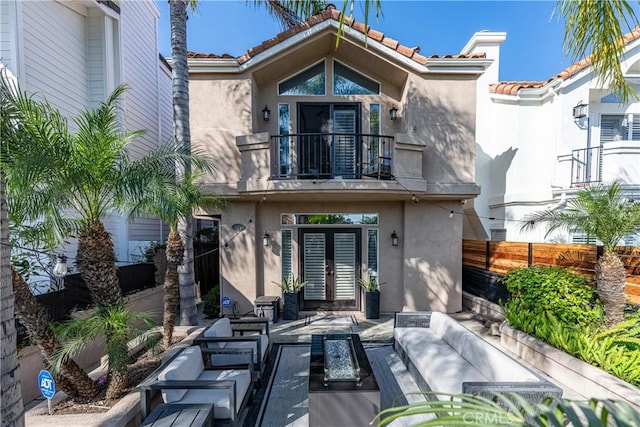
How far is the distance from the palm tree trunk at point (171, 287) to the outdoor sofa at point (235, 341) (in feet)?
3.08

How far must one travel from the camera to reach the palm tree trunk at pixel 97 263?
369cm

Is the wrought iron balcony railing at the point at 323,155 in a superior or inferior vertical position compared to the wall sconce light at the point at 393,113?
inferior

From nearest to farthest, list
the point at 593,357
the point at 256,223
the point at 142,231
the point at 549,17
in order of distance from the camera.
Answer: the point at 549,17 → the point at 593,357 → the point at 256,223 → the point at 142,231

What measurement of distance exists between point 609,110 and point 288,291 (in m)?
12.1

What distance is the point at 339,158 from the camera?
8.15 meters

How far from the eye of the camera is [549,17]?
11.8 ft

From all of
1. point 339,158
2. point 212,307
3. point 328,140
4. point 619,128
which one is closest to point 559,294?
point 339,158

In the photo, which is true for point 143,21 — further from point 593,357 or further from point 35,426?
point 593,357

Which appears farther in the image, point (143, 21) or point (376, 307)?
point (143, 21)

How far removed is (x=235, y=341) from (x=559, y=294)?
20.0 feet

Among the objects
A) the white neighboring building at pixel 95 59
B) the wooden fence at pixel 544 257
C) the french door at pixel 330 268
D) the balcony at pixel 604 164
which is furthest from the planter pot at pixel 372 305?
the white neighboring building at pixel 95 59

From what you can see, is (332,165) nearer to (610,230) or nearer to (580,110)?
(610,230)

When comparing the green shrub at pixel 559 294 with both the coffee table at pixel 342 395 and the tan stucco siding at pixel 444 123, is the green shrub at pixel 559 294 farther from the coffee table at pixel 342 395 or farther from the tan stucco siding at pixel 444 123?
the coffee table at pixel 342 395

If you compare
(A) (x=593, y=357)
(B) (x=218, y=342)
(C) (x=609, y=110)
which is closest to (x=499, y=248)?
(A) (x=593, y=357)
